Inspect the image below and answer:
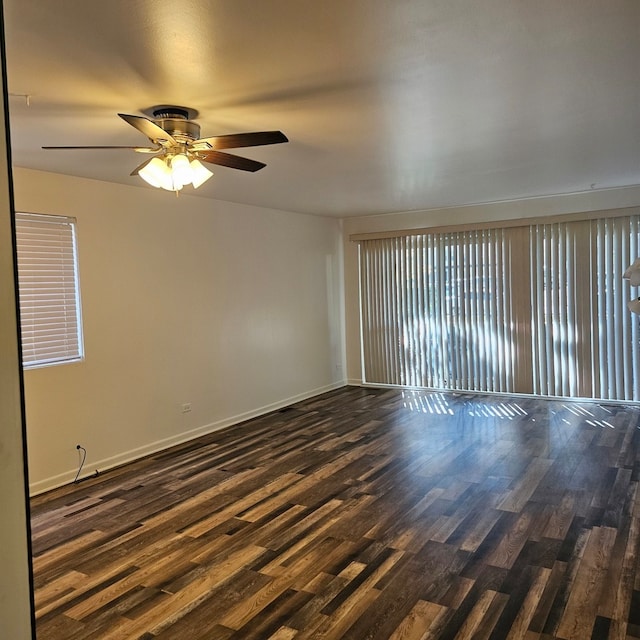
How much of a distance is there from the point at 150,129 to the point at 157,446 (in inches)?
134

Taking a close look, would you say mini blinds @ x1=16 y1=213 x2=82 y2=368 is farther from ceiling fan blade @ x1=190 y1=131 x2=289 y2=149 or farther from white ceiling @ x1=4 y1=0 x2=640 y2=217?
ceiling fan blade @ x1=190 y1=131 x2=289 y2=149

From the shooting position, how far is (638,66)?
2.54m

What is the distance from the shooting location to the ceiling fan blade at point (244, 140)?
8.70 ft

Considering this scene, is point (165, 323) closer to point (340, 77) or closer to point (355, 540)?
point (355, 540)

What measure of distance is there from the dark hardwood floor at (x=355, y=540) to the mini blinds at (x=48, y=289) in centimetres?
111

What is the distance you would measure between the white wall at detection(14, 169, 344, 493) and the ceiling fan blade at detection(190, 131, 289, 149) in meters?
2.11

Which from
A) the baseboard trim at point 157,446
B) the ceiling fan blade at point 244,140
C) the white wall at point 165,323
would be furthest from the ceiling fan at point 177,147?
the baseboard trim at point 157,446

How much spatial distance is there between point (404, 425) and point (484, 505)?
7.04 ft

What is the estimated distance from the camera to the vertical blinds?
6305 mm

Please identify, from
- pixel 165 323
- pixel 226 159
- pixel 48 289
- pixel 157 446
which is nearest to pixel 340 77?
pixel 226 159

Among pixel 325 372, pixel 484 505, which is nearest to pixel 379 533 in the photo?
pixel 484 505

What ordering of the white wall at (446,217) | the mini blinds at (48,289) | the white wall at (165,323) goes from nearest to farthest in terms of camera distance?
the mini blinds at (48,289), the white wall at (165,323), the white wall at (446,217)

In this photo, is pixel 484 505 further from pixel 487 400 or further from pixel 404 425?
pixel 487 400

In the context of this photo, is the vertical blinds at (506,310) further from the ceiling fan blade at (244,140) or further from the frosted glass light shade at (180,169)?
the frosted glass light shade at (180,169)
